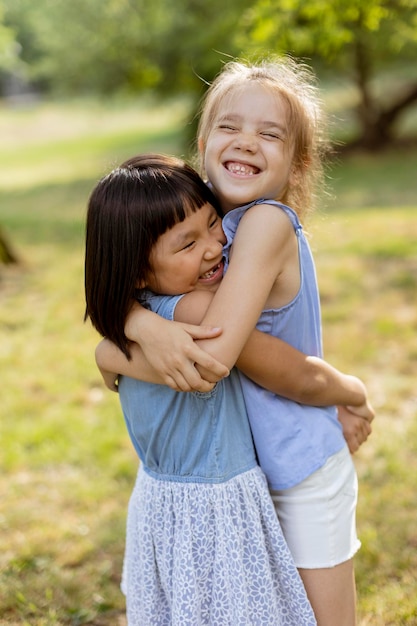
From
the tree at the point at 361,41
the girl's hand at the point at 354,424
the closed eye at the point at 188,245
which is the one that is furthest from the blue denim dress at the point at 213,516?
the tree at the point at 361,41

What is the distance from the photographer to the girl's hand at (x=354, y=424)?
83.6 inches

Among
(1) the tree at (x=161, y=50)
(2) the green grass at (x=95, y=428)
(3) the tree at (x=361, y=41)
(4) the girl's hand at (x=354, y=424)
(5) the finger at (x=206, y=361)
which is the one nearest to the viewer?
(5) the finger at (x=206, y=361)

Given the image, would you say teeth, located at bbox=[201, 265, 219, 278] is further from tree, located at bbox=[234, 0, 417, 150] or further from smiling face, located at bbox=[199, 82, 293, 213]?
tree, located at bbox=[234, 0, 417, 150]

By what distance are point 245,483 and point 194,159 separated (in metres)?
1.04

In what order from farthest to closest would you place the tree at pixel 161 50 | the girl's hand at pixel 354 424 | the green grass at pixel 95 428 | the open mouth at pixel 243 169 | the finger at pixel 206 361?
the tree at pixel 161 50 < the green grass at pixel 95 428 < the girl's hand at pixel 354 424 < the open mouth at pixel 243 169 < the finger at pixel 206 361

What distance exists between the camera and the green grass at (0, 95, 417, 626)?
2.83 m

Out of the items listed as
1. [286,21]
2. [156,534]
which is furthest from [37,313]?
[156,534]

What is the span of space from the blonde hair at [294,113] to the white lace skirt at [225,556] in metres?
0.76

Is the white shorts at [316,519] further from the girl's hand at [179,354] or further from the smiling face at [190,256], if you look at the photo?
the smiling face at [190,256]

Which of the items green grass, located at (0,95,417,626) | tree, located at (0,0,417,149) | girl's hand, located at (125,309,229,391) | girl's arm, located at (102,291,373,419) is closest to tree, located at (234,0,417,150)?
tree, located at (0,0,417,149)

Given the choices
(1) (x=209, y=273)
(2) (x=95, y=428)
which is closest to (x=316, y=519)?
(1) (x=209, y=273)

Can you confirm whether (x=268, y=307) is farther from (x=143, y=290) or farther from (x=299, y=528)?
(x=299, y=528)

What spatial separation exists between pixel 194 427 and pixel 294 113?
0.82 metres

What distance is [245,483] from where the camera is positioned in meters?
1.85
